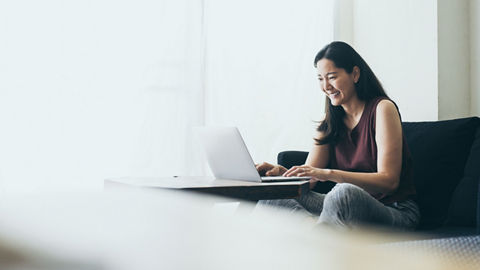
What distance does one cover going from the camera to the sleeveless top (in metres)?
1.98

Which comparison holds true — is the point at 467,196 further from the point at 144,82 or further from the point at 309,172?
the point at 144,82

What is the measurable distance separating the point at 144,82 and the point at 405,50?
1.26m

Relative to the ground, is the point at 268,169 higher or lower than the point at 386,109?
lower

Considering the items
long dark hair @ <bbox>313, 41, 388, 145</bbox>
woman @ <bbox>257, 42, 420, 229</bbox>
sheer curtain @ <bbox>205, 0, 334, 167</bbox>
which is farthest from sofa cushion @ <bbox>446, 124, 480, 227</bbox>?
sheer curtain @ <bbox>205, 0, 334, 167</bbox>

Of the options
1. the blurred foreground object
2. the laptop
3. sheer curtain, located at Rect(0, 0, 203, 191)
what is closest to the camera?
the blurred foreground object

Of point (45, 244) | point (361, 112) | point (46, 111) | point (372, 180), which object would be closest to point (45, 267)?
point (45, 244)

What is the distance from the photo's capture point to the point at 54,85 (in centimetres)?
248

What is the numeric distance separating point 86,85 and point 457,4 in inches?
67.7

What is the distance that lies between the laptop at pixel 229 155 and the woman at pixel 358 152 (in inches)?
4.8

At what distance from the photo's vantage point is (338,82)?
6.98 ft

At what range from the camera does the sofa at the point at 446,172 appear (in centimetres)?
201

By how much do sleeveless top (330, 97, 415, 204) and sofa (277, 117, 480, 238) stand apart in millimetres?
125

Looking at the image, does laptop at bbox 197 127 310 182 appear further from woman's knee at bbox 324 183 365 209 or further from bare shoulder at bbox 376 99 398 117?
bare shoulder at bbox 376 99 398 117

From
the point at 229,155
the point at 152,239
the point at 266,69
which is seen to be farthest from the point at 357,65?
the point at 152,239
